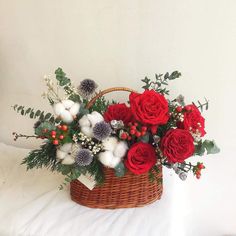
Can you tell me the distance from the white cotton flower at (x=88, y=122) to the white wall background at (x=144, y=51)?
1.27 feet

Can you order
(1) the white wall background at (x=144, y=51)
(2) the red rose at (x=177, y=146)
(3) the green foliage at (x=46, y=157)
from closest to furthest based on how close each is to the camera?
(2) the red rose at (x=177, y=146)
(3) the green foliage at (x=46, y=157)
(1) the white wall background at (x=144, y=51)

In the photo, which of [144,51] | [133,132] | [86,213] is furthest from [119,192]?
[144,51]

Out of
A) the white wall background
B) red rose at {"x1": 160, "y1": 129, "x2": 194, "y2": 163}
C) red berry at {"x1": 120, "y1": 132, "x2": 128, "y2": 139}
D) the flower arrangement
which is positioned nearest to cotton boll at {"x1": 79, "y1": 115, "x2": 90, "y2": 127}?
the flower arrangement

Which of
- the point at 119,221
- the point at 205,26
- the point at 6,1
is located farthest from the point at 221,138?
the point at 6,1

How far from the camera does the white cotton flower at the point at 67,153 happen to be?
905 millimetres

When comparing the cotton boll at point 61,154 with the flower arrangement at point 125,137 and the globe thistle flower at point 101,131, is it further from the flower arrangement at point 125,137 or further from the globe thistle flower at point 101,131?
the globe thistle flower at point 101,131

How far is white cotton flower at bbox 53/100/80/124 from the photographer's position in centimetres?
91

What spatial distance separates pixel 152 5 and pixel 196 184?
0.71m

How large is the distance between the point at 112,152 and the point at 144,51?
478 mm

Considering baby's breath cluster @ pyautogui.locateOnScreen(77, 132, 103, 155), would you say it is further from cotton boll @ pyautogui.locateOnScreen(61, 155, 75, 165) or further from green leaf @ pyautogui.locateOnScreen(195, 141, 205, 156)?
green leaf @ pyautogui.locateOnScreen(195, 141, 205, 156)

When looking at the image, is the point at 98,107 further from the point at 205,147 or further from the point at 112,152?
the point at 205,147

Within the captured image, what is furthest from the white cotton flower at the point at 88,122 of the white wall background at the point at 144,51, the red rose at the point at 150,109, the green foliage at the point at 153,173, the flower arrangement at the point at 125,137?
the white wall background at the point at 144,51

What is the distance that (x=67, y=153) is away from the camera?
92 centimetres

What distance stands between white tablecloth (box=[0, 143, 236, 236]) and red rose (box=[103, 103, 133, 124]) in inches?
11.3
